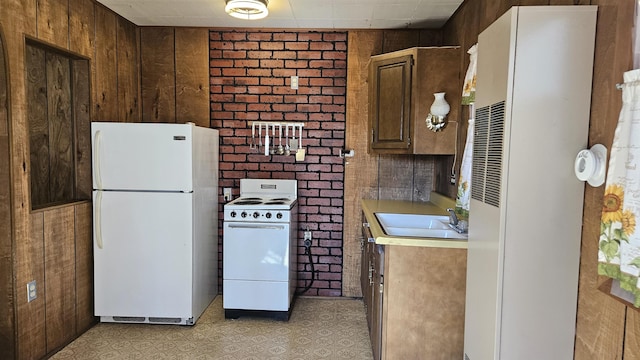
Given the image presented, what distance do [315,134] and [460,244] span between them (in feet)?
6.45

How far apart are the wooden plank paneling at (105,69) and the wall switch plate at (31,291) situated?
4.19 ft

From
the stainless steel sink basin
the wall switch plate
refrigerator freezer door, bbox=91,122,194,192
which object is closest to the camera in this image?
the wall switch plate

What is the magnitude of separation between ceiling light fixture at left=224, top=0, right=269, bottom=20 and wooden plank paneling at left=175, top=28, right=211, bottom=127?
2.92 feet

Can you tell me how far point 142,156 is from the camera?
9.62 ft

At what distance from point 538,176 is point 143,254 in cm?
274

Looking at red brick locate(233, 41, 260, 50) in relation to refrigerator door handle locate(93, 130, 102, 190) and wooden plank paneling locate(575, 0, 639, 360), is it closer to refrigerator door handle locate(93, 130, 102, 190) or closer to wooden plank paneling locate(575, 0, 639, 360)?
refrigerator door handle locate(93, 130, 102, 190)

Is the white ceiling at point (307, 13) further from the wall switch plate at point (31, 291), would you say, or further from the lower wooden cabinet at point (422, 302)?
the wall switch plate at point (31, 291)

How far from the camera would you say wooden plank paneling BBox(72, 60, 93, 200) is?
2959 millimetres

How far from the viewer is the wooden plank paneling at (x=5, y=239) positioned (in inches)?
87.2

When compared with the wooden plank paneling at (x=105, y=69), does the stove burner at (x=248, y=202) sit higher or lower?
lower

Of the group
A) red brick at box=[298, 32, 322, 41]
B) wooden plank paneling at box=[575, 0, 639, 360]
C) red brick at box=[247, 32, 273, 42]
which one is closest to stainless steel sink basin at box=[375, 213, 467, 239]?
wooden plank paneling at box=[575, 0, 639, 360]

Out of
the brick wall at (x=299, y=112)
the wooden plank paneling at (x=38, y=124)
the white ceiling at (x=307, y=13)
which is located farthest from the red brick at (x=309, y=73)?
the wooden plank paneling at (x=38, y=124)

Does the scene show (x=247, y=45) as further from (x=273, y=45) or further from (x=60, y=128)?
(x=60, y=128)

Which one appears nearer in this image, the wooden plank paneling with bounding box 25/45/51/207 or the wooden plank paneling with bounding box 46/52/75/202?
the wooden plank paneling with bounding box 25/45/51/207
